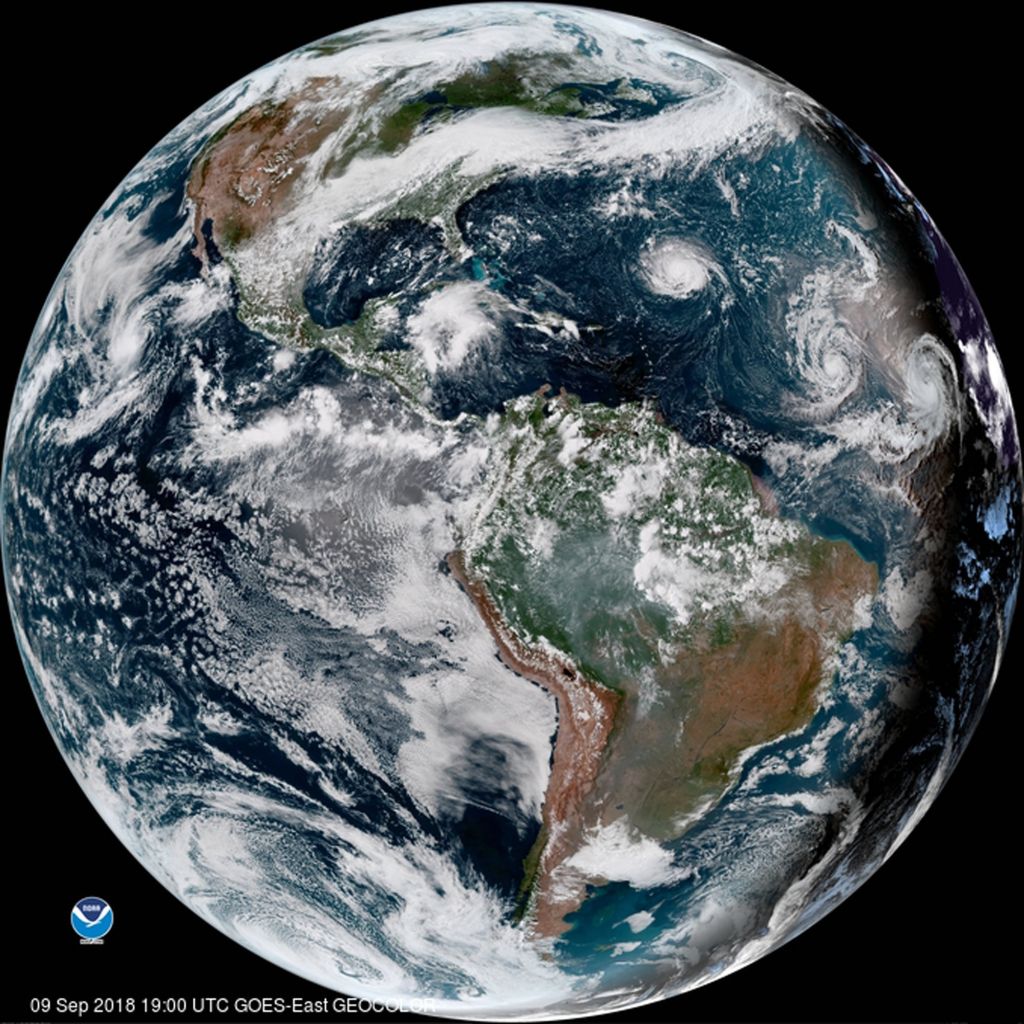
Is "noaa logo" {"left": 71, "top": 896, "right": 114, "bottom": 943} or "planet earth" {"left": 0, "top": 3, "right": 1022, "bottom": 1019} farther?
"noaa logo" {"left": 71, "top": 896, "right": 114, "bottom": 943}

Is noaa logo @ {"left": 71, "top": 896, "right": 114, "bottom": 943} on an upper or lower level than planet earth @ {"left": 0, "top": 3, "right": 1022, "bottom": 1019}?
lower

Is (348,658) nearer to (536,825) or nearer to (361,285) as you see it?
(536,825)

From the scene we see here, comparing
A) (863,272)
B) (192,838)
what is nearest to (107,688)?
(192,838)

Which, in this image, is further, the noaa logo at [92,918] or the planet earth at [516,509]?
the noaa logo at [92,918]

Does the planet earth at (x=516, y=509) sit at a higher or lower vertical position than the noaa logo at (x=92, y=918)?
higher
